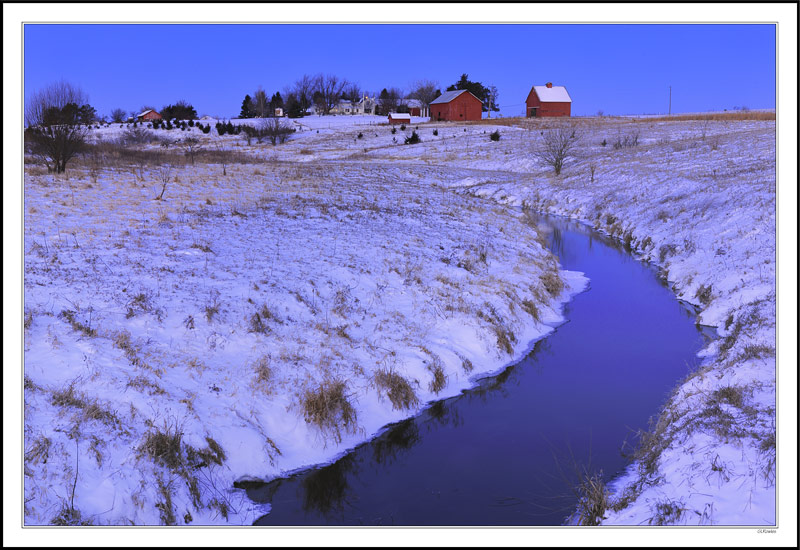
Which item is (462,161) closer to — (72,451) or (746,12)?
(746,12)

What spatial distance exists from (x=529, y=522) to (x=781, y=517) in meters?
2.46

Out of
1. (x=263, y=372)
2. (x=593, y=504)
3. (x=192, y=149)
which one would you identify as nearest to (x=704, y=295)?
(x=593, y=504)

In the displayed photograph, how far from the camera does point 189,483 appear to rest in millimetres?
6707

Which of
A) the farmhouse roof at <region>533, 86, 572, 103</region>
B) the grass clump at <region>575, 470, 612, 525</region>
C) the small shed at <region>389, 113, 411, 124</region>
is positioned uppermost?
the farmhouse roof at <region>533, 86, 572, 103</region>

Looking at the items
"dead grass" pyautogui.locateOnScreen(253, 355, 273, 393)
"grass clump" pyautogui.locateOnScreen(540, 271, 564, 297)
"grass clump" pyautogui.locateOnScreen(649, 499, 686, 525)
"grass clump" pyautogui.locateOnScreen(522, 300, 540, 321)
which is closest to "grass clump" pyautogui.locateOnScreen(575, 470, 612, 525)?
"grass clump" pyautogui.locateOnScreen(649, 499, 686, 525)

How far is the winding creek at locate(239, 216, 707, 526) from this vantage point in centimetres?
691

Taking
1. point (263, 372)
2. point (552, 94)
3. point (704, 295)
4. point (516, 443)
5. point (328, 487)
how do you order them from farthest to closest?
point (552, 94) → point (704, 295) → point (263, 372) → point (516, 443) → point (328, 487)

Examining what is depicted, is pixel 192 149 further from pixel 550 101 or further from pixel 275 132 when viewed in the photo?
pixel 550 101

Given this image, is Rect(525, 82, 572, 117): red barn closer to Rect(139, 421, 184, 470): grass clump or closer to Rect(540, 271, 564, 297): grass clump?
Rect(540, 271, 564, 297): grass clump

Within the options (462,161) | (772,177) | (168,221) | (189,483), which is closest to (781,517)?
(189,483)

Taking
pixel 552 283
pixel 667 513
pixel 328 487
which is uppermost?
pixel 552 283

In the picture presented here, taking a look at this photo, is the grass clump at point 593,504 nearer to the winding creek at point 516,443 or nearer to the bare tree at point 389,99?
the winding creek at point 516,443

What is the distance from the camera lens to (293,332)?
10383mm

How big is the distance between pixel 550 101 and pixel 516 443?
8930cm
